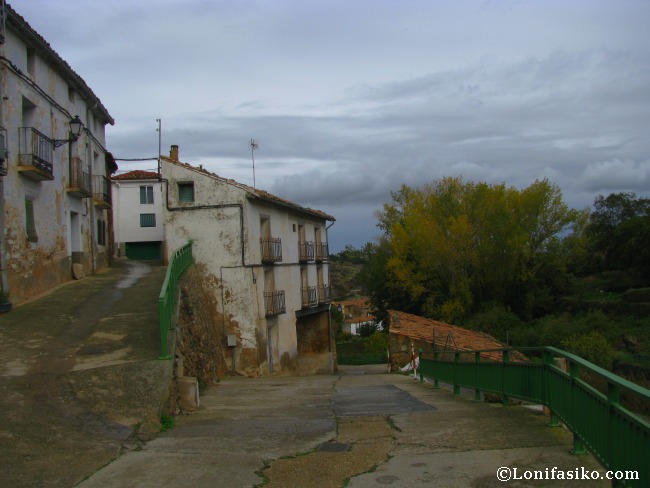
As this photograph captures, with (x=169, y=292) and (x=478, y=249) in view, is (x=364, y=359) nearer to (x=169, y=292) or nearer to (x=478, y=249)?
(x=478, y=249)

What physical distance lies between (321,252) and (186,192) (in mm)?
11321

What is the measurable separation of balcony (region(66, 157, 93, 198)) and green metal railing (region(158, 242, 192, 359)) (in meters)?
3.69

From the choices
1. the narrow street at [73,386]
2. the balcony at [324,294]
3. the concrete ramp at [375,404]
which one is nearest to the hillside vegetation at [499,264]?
the balcony at [324,294]

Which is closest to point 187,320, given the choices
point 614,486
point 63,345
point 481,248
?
point 63,345

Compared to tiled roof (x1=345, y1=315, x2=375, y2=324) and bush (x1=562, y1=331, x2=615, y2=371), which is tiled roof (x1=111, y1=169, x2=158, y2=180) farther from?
tiled roof (x1=345, y1=315, x2=375, y2=324)

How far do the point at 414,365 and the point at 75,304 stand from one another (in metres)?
12.3

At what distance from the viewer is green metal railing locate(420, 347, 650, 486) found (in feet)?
14.0

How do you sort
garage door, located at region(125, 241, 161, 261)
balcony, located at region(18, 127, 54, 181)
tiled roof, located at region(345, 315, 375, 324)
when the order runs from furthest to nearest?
1. tiled roof, located at region(345, 315, 375, 324)
2. garage door, located at region(125, 241, 161, 261)
3. balcony, located at region(18, 127, 54, 181)

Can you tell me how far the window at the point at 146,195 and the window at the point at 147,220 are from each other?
0.82m

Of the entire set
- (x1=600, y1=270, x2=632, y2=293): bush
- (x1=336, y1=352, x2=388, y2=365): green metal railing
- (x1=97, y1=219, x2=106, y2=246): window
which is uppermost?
(x1=97, y1=219, x2=106, y2=246): window

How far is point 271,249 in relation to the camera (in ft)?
82.0

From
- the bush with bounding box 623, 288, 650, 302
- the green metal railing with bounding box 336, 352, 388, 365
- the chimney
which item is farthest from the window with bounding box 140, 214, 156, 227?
the bush with bounding box 623, 288, 650, 302

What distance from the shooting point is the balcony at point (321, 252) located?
32850 mm

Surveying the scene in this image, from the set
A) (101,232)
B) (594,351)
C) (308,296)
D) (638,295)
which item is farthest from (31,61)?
(638,295)
